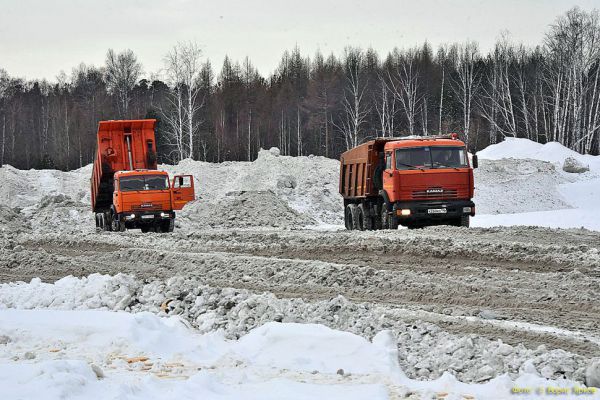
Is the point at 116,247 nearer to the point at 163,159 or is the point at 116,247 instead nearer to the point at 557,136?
the point at 557,136

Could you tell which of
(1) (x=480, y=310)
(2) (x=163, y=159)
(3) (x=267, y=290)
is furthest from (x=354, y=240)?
(2) (x=163, y=159)

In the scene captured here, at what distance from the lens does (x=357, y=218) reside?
76.5 ft

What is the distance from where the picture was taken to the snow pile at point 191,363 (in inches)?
234

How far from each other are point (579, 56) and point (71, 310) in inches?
1672

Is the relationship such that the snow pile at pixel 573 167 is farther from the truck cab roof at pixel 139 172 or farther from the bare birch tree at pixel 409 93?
the truck cab roof at pixel 139 172

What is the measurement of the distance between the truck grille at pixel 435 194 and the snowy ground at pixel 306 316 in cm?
176

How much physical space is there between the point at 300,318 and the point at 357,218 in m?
15.2

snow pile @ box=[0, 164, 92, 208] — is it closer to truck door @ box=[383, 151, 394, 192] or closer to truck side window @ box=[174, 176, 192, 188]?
truck side window @ box=[174, 176, 192, 188]

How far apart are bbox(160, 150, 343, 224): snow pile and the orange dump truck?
20.6 feet

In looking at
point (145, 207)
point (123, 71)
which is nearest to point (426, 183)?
point (145, 207)

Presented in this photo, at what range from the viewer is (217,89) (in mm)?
70438

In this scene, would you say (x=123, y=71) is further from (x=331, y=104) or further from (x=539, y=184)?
(x=539, y=184)

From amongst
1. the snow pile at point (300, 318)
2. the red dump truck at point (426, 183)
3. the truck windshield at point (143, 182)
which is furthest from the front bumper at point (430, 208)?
the snow pile at point (300, 318)

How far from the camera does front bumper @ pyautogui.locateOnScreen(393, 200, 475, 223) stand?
1945 cm
